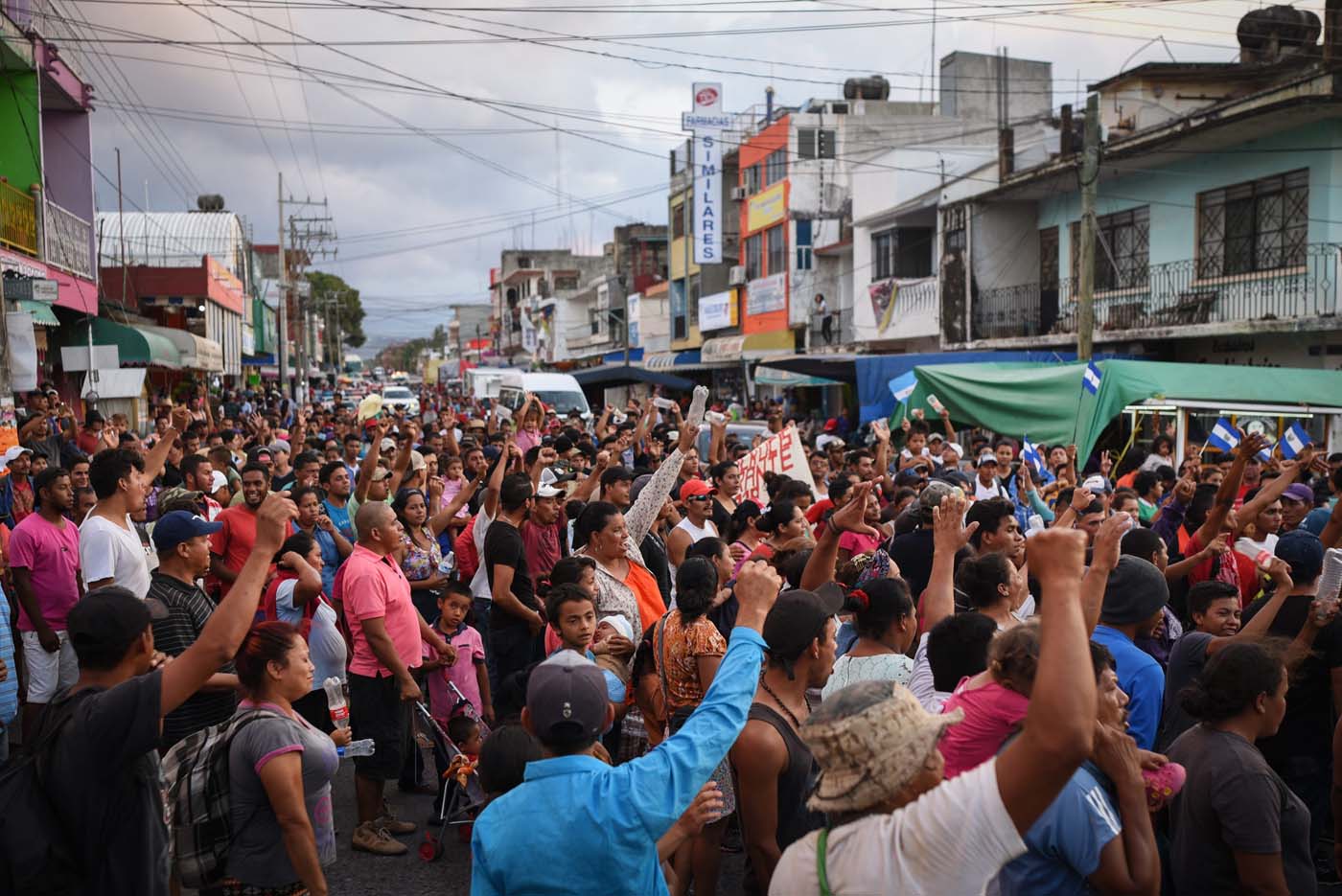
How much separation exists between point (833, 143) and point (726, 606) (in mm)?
31266

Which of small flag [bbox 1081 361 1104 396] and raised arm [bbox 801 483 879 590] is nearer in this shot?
raised arm [bbox 801 483 879 590]

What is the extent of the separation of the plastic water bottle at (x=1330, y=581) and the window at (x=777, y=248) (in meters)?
31.4

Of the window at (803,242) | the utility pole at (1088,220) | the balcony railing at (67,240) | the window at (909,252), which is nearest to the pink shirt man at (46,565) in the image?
the balcony railing at (67,240)

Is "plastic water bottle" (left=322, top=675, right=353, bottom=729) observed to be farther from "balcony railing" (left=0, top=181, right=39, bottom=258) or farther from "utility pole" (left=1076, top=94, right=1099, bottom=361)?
"utility pole" (left=1076, top=94, right=1099, bottom=361)

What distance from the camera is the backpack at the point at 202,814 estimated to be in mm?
3711

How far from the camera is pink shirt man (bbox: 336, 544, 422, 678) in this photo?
5.75 metres

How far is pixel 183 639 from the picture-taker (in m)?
5.03

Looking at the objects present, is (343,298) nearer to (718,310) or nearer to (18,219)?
(718,310)

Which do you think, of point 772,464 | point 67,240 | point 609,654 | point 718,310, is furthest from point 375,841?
point 718,310

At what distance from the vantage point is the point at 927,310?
88.4ft

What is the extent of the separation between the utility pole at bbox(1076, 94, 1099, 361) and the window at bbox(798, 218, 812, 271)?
699 inches

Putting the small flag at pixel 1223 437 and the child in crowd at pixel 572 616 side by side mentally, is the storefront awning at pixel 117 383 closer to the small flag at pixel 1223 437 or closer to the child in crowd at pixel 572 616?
the child in crowd at pixel 572 616

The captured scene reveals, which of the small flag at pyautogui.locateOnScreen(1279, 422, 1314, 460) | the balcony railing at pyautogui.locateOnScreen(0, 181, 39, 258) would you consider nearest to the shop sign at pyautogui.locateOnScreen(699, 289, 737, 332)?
the balcony railing at pyautogui.locateOnScreen(0, 181, 39, 258)

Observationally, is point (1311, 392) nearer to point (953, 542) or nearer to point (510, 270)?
point (953, 542)
